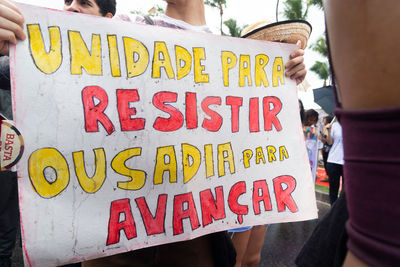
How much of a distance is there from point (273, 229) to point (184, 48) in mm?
2924

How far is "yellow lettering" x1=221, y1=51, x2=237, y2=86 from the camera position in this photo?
111 centimetres

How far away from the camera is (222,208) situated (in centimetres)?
102

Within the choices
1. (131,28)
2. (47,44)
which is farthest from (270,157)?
(47,44)

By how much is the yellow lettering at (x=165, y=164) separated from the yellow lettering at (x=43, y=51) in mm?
424

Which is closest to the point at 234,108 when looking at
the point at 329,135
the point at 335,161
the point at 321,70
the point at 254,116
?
the point at 254,116

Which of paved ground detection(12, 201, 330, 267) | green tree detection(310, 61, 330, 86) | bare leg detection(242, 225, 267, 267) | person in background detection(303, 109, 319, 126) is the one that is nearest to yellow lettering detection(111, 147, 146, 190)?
bare leg detection(242, 225, 267, 267)

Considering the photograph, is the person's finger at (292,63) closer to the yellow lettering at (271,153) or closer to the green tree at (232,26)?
the yellow lettering at (271,153)

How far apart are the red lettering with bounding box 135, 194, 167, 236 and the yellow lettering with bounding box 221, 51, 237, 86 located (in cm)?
53

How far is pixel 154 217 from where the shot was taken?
919 mm

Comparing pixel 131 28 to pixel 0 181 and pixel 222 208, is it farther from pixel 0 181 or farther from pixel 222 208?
pixel 0 181

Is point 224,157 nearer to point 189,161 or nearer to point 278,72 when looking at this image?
point 189,161

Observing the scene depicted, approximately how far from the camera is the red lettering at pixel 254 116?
113cm

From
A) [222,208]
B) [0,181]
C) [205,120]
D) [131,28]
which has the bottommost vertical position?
[222,208]

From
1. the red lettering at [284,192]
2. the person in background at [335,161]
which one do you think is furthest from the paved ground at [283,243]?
the red lettering at [284,192]
